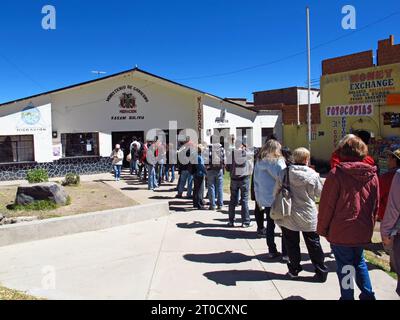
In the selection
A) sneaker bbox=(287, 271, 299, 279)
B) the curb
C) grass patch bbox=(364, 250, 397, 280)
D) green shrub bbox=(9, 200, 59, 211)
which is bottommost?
grass patch bbox=(364, 250, 397, 280)

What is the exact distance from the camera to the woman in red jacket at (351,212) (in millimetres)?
3875

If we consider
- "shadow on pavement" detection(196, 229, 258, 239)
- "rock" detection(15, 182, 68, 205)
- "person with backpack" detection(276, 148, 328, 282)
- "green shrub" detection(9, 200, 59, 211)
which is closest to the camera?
"person with backpack" detection(276, 148, 328, 282)

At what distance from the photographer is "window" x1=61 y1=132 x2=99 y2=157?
19453mm

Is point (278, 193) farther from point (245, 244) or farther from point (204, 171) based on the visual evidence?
point (204, 171)

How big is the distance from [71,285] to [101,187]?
9.11 meters

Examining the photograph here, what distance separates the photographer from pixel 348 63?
20.4 metres

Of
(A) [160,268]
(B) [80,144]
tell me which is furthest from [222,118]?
(A) [160,268]

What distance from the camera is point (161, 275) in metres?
5.31

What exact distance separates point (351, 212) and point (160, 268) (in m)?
2.75

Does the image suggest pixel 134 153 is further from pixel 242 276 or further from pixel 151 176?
pixel 242 276

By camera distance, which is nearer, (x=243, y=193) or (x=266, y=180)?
(x=266, y=180)

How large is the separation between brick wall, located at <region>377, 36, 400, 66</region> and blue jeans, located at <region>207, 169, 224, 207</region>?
40.5 feet

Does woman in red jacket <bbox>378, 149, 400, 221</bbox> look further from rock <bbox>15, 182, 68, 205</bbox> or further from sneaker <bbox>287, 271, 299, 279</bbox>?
rock <bbox>15, 182, 68, 205</bbox>

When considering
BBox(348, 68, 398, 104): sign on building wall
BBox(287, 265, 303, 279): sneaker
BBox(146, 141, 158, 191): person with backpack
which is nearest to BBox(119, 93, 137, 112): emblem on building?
BBox(146, 141, 158, 191): person with backpack
